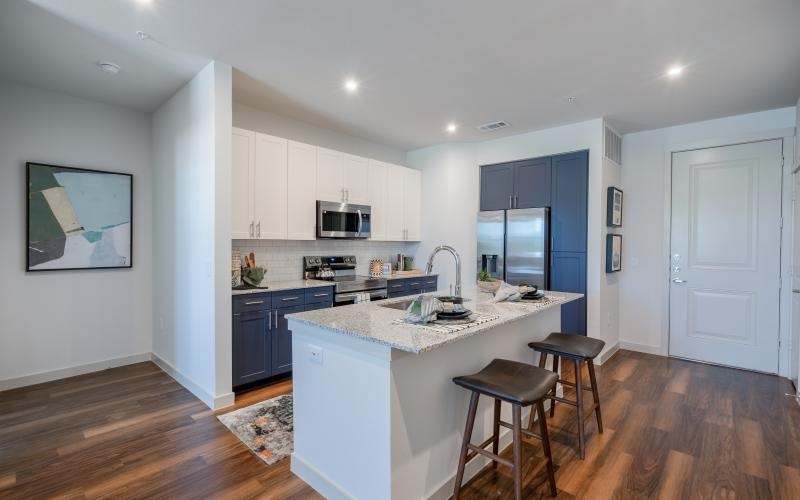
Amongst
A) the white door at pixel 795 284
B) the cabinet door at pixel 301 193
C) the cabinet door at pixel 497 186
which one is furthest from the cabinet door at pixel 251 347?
the white door at pixel 795 284

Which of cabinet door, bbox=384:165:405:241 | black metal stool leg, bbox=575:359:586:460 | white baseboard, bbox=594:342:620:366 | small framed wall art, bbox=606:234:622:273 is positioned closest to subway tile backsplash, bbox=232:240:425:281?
cabinet door, bbox=384:165:405:241

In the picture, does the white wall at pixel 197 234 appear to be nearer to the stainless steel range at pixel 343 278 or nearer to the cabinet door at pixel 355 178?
the stainless steel range at pixel 343 278

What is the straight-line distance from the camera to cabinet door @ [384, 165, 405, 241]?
518 centimetres

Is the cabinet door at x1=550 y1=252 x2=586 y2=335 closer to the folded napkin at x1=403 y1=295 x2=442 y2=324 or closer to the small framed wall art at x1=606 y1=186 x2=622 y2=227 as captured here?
the small framed wall art at x1=606 y1=186 x2=622 y2=227

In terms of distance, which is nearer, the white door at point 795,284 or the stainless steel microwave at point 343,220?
the white door at point 795,284

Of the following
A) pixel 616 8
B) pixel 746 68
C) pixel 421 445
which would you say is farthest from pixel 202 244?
pixel 746 68

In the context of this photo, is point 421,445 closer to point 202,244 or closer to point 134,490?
point 134,490

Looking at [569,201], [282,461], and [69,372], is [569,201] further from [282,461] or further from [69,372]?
[69,372]

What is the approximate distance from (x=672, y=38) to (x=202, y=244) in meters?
3.72

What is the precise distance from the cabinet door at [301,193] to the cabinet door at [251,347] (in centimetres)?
99

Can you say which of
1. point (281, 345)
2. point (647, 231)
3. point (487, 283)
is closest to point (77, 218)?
point (281, 345)

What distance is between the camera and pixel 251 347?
3375 mm

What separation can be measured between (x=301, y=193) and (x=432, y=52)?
2.03 metres

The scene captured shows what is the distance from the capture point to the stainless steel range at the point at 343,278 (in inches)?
162
